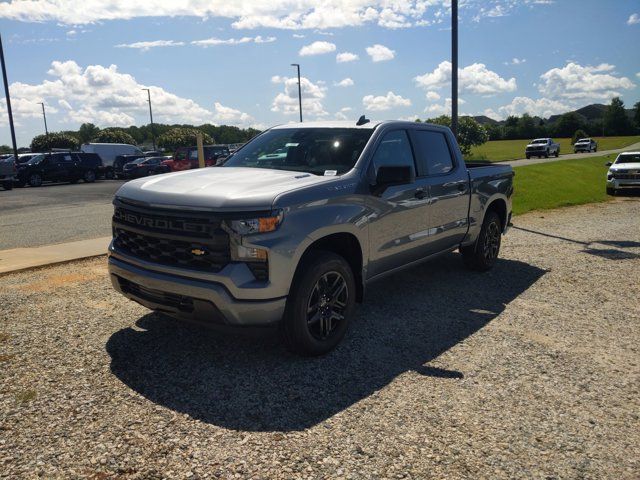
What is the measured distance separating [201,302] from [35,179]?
27638 millimetres

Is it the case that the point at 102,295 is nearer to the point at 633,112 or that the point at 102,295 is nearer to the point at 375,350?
the point at 375,350

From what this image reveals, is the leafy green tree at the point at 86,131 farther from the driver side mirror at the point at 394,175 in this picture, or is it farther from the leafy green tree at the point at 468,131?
the driver side mirror at the point at 394,175

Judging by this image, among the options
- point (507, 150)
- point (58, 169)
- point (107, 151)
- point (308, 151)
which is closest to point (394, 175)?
point (308, 151)

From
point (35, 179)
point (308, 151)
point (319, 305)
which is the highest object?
point (308, 151)

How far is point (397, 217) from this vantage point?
5.11 metres

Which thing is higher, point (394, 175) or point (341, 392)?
point (394, 175)

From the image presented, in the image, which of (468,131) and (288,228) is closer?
(288,228)

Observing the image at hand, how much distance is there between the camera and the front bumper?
3.75m

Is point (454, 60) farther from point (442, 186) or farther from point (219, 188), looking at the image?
point (219, 188)

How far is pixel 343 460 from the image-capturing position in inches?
118

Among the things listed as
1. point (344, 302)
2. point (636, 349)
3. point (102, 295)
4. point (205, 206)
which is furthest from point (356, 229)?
point (102, 295)

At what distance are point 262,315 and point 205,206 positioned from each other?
0.87 metres

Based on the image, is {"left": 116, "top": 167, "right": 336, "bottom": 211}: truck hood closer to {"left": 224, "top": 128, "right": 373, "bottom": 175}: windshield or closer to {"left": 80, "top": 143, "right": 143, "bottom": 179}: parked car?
{"left": 224, "top": 128, "right": 373, "bottom": 175}: windshield

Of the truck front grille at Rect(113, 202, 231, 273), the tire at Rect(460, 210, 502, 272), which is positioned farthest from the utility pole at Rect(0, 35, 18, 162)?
the truck front grille at Rect(113, 202, 231, 273)
